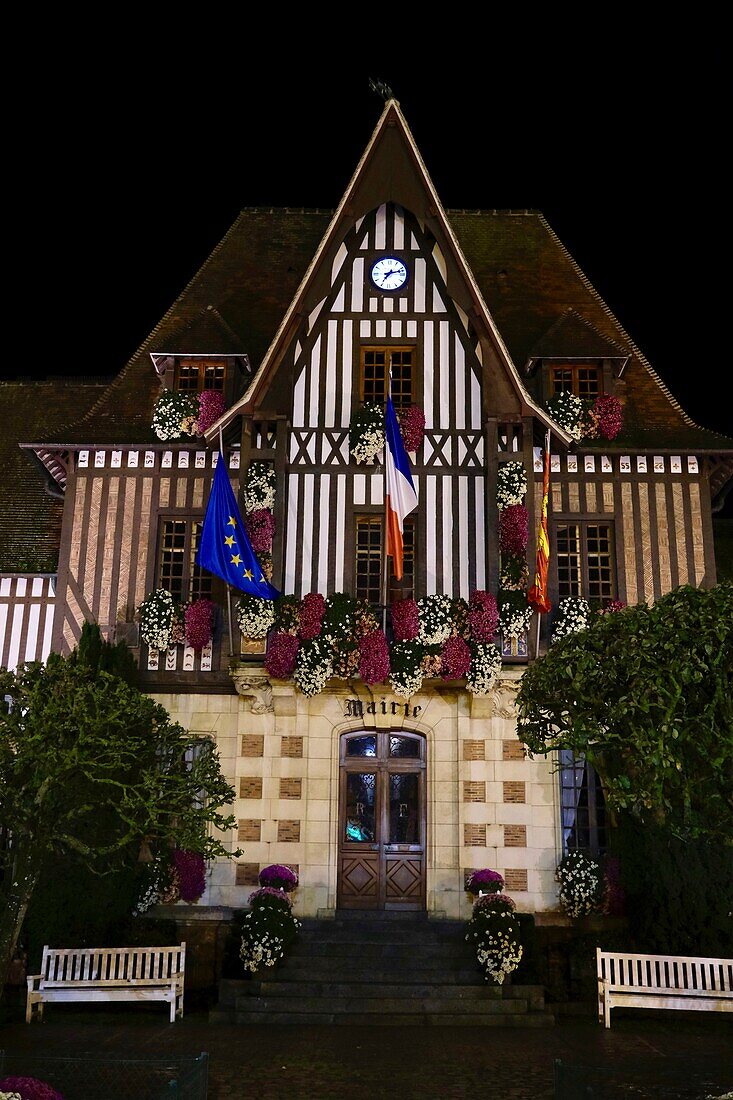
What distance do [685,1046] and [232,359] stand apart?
500 inches

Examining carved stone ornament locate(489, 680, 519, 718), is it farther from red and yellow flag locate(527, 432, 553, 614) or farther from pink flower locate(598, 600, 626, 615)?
pink flower locate(598, 600, 626, 615)

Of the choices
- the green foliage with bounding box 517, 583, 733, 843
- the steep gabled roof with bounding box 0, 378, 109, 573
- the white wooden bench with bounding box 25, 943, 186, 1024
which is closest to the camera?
the green foliage with bounding box 517, 583, 733, 843

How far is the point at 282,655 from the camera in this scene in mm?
15883

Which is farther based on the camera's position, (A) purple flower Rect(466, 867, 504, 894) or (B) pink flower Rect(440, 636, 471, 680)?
(B) pink flower Rect(440, 636, 471, 680)

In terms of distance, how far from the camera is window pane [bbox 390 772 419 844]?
1680 cm

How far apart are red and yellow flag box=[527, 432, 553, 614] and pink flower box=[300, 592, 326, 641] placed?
3.10 metres


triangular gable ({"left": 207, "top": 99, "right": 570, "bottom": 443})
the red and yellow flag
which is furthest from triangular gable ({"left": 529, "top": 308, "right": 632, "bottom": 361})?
the red and yellow flag

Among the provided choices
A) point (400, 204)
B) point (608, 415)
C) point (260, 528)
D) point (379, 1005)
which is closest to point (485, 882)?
point (379, 1005)

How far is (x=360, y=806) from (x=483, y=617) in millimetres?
3675

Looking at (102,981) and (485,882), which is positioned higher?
(485,882)

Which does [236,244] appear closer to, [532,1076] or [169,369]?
[169,369]

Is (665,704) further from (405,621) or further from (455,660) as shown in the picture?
(405,621)

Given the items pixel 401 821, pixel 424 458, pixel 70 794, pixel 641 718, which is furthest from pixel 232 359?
pixel 641 718

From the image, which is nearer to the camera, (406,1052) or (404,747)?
(406,1052)
